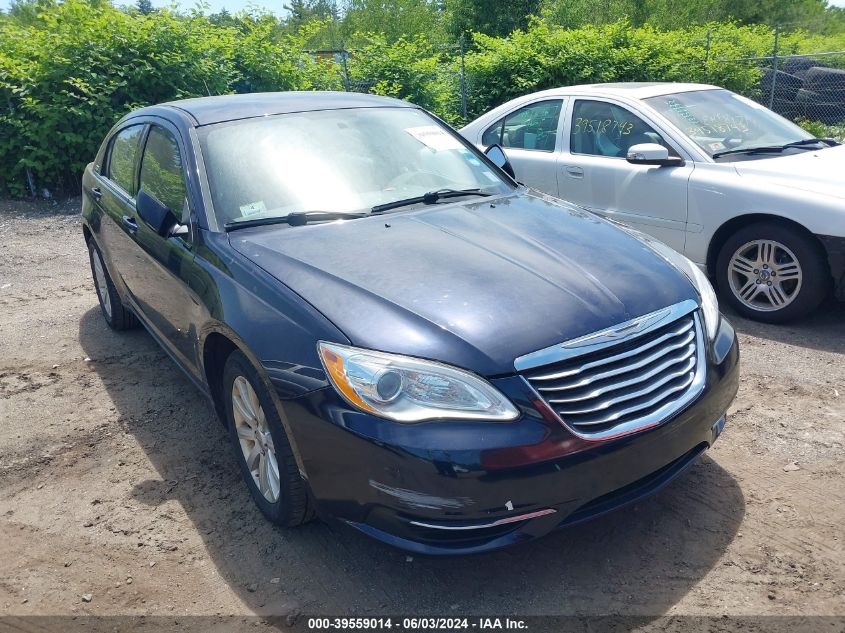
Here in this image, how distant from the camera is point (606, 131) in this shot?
19.9 ft

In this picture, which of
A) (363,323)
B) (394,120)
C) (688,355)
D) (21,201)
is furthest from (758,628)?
(21,201)

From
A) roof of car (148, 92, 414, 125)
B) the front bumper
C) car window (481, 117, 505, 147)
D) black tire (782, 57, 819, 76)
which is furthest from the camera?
black tire (782, 57, 819, 76)

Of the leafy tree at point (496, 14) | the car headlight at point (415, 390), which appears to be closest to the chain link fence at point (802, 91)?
the car headlight at point (415, 390)

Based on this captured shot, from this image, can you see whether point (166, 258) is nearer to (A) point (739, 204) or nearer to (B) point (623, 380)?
(B) point (623, 380)

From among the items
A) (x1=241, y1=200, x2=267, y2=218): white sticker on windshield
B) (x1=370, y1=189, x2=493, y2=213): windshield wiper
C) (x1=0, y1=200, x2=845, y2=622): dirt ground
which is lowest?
(x1=0, y1=200, x2=845, y2=622): dirt ground

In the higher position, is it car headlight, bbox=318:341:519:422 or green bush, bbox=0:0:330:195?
green bush, bbox=0:0:330:195

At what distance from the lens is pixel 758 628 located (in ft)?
8.00

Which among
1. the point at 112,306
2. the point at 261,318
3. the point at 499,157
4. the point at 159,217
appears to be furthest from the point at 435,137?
the point at 112,306

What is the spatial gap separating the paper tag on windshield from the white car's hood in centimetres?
223

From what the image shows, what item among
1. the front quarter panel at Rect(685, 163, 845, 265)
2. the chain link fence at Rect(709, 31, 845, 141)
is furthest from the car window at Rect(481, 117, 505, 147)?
the chain link fence at Rect(709, 31, 845, 141)

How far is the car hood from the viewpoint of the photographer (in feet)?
8.38

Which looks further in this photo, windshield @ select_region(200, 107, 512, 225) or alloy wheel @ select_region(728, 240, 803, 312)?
alloy wheel @ select_region(728, 240, 803, 312)

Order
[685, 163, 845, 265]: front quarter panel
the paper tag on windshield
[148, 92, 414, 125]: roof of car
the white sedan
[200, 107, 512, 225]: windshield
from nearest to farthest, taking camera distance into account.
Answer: [200, 107, 512, 225]: windshield < [148, 92, 414, 125]: roof of car < the paper tag on windshield < [685, 163, 845, 265]: front quarter panel < the white sedan

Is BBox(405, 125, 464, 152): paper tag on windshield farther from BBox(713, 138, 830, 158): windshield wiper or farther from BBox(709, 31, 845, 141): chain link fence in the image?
BBox(709, 31, 845, 141): chain link fence
